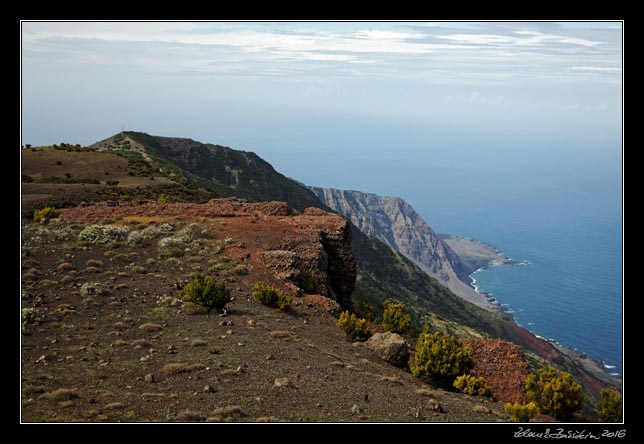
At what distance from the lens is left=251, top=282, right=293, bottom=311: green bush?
54.6ft

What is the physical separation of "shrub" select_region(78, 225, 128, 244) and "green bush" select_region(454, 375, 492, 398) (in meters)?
14.3

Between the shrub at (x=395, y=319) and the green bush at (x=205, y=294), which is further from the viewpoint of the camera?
the shrub at (x=395, y=319)

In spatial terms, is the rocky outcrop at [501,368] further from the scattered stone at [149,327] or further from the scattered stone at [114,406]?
the scattered stone at [114,406]

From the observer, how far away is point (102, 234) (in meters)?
21.0

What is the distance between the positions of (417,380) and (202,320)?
19.9 feet

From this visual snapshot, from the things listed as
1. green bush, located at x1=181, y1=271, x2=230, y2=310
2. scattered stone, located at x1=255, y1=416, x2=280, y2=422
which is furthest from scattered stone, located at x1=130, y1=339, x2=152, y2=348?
scattered stone, located at x1=255, y1=416, x2=280, y2=422

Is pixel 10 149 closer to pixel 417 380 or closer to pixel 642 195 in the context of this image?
pixel 417 380

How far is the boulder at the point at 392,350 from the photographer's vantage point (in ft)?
47.8

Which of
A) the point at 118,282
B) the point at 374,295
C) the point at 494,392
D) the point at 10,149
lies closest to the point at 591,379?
the point at 374,295

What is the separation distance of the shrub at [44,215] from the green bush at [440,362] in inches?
701

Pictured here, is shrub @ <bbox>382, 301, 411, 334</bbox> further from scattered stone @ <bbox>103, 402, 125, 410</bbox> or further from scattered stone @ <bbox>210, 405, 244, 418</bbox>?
scattered stone @ <bbox>103, 402, 125, 410</bbox>

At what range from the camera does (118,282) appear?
16.8 m

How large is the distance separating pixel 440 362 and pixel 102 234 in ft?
47.3

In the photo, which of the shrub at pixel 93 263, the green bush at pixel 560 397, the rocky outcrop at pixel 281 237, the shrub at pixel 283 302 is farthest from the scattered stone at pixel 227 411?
the shrub at pixel 93 263
